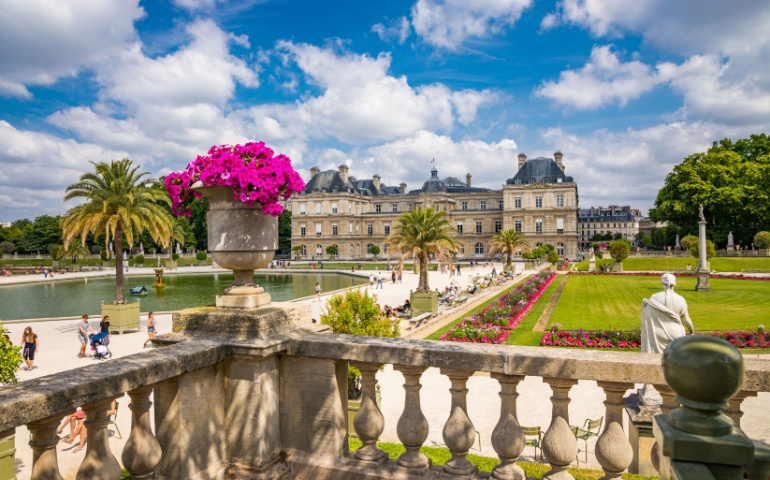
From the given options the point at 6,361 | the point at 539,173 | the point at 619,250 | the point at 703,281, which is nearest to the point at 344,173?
the point at 539,173

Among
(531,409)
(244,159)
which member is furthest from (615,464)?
(531,409)

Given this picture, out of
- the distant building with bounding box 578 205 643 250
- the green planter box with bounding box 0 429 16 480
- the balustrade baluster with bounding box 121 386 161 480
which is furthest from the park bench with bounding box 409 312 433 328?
the distant building with bounding box 578 205 643 250

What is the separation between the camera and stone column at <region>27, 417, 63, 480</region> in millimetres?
2324

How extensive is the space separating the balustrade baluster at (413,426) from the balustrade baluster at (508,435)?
0.47 meters

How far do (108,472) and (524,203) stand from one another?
256 ft

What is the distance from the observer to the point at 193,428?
3.31 m

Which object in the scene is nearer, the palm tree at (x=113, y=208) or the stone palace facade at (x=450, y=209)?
the palm tree at (x=113, y=208)

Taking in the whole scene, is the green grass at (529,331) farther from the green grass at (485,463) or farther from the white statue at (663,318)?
the green grass at (485,463)

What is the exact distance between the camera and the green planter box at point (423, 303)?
21750mm

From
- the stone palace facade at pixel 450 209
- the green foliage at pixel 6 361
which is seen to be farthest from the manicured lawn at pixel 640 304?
the stone palace facade at pixel 450 209

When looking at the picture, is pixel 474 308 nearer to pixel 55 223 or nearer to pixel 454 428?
pixel 454 428

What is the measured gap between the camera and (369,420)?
3.35 meters

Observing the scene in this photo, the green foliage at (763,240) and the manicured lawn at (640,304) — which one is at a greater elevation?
the green foliage at (763,240)

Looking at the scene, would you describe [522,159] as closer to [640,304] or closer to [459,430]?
[640,304]
